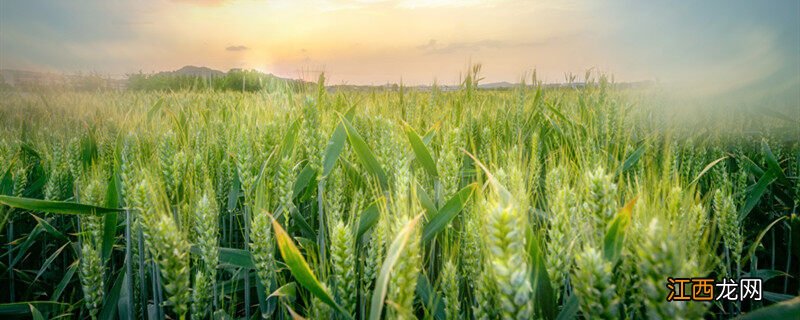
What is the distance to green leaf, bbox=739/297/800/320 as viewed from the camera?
27.7 inches

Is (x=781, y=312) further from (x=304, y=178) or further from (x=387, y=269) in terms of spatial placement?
(x=304, y=178)

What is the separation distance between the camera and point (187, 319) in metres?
1.54

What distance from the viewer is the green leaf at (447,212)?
1141mm

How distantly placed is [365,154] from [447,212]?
0.46 metres

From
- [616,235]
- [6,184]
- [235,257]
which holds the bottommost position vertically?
[235,257]

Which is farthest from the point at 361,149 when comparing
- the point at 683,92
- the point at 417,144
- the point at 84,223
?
the point at 683,92

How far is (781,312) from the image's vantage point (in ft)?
2.37

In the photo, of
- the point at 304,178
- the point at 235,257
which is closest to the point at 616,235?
the point at 235,257

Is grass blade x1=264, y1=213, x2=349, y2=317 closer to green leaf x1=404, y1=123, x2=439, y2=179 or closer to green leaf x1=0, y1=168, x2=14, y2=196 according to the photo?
green leaf x1=404, y1=123, x2=439, y2=179

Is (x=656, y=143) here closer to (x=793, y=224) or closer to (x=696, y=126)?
(x=793, y=224)

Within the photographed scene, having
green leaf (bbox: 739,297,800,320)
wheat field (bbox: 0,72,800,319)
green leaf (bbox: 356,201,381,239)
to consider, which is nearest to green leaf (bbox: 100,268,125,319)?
wheat field (bbox: 0,72,800,319)

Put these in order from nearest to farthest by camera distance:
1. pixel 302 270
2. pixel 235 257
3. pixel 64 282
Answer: pixel 302 270 → pixel 235 257 → pixel 64 282

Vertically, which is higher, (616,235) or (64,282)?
(616,235)

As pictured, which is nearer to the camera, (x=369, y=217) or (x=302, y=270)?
(x=302, y=270)
